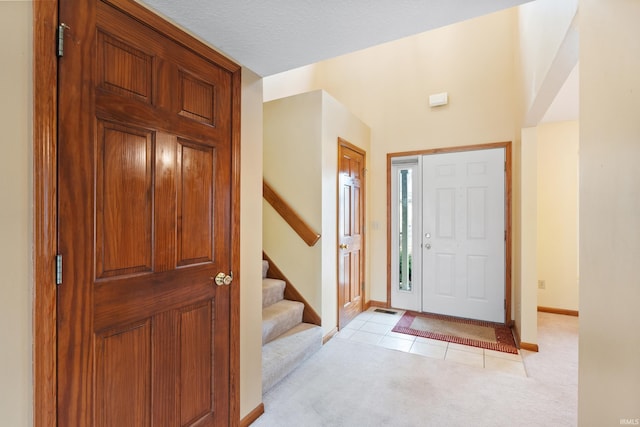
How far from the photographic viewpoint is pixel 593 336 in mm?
1036

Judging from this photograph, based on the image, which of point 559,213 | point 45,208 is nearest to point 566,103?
point 559,213

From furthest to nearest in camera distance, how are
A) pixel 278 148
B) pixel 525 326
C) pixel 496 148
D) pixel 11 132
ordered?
1. pixel 496 148
2. pixel 278 148
3. pixel 525 326
4. pixel 11 132

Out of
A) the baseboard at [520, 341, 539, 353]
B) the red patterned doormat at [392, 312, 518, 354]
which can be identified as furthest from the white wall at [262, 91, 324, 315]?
the baseboard at [520, 341, 539, 353]

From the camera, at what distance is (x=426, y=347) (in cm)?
293

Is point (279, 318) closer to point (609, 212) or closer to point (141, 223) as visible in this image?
point (141, 223)

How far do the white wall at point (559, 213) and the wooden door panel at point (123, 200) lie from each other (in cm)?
449

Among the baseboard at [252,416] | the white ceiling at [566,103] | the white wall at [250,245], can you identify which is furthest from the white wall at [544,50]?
the baseboard at [252,416]

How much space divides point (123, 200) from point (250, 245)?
31.5 inches

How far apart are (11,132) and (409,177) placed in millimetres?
3831

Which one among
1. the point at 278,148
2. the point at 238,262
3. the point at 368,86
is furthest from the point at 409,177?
the point at 238,262

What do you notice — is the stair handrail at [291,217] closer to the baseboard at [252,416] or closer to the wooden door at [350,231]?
the wooden door at [350,231]

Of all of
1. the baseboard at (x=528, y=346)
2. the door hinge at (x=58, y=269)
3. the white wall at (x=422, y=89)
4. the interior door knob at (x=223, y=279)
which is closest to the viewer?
the door hinge at (x=58, y=269)

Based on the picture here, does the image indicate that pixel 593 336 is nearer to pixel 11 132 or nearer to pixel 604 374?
pixel 604 374

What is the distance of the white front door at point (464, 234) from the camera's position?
3.52 meters
